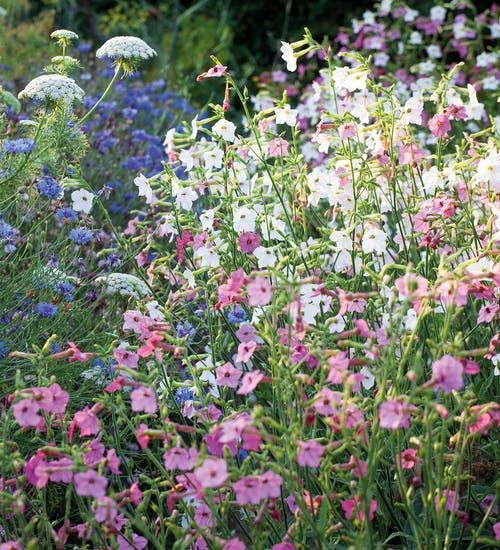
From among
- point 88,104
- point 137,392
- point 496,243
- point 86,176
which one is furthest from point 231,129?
point 88,104

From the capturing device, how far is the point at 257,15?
739 centimetres

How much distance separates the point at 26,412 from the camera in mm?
1625

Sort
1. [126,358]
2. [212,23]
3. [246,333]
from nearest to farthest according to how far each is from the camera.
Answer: [126,358]
[246,333]
[212,23]

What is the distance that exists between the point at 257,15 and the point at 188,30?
0.55m

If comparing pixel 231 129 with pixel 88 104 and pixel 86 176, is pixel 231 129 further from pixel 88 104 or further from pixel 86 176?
pixel 88 104

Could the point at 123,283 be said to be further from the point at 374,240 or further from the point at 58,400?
the point at 58,400

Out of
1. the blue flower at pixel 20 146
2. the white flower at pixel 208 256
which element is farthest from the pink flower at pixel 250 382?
the blue flower at pixel 20 146

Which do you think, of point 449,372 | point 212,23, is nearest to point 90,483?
point 449,372

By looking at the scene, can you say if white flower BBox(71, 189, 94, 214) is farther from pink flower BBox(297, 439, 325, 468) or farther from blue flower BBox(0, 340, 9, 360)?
pink flower BBox(297, 439, 325, 468)

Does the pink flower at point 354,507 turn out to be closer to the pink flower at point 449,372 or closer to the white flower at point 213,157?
the pink flower at point 449,372

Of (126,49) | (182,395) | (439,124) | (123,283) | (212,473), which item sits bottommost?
(182,395)

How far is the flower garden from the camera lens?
1.63m

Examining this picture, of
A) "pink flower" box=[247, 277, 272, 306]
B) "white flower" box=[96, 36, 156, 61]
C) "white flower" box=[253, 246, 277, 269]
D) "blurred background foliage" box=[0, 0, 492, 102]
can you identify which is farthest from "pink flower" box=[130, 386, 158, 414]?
"blurred background foliage" box=[0, 0, 492, 102]

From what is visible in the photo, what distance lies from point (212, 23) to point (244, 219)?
5.33 metres
